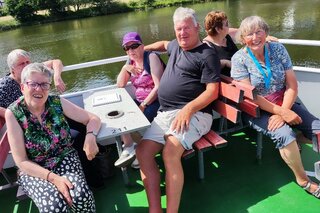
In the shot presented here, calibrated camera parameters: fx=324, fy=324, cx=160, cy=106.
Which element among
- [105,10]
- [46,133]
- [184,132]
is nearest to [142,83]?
[184,132]

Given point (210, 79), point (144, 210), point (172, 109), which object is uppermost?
point (210, 79)

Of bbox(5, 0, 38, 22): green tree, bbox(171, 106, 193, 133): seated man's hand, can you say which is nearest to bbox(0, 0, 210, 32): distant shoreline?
bbox(5, 0, 38, 22): green tree

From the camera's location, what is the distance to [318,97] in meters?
3.29

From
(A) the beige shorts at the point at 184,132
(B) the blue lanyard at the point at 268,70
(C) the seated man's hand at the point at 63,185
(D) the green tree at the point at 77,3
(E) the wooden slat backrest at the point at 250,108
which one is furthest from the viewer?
(D) the green tree at the point at 77,3

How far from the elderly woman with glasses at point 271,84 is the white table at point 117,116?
3.16 feet

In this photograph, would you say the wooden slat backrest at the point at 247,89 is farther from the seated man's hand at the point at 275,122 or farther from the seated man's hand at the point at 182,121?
the seated man's hand at the point at 182,121

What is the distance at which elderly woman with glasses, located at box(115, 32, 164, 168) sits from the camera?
306 cm

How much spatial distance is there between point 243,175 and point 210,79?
3.03ft

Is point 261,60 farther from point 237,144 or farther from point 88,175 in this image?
point 88,175

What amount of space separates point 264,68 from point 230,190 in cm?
107

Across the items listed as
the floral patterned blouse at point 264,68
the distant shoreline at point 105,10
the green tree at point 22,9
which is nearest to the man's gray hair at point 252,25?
the floral patterned blouse at point 264,68

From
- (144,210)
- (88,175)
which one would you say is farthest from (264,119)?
(88,175)

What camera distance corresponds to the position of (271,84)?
9.13 ft

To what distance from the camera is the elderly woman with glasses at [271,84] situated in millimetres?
2555
